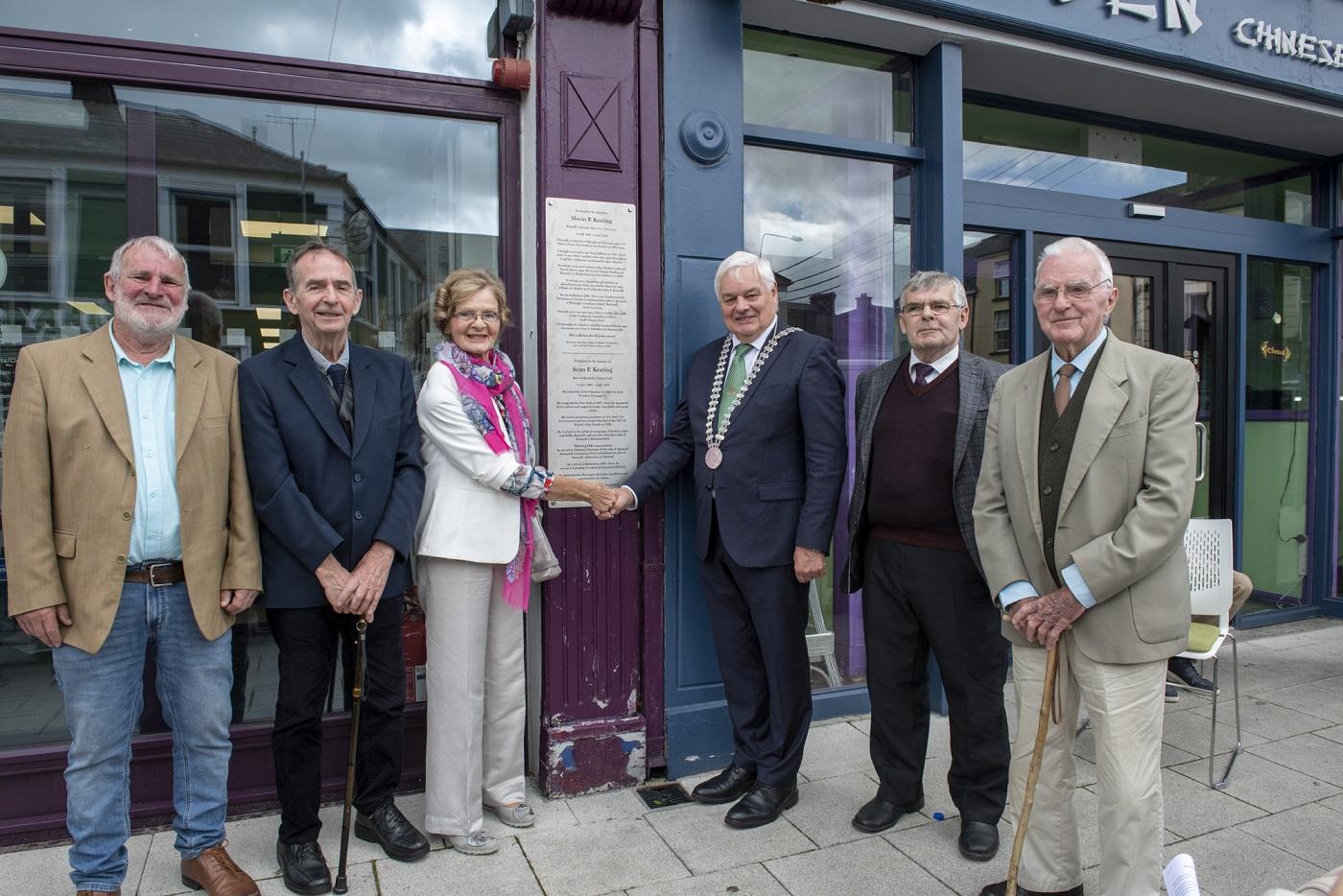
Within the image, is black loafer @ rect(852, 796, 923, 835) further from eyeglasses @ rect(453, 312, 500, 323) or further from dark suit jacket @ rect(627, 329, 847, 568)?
eyeglasses @ rect(453, 312, 500, 323)

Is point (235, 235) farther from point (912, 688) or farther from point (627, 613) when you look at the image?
point (912, 688)

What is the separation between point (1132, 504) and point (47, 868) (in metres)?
3.66

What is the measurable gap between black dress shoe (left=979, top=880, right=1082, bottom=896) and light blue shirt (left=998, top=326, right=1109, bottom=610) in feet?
2.91

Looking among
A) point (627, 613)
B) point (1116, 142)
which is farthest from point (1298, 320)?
point (627, 613)

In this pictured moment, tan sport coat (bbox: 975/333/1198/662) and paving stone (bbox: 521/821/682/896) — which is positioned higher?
tan sport coat (bbox: 975/333/1198/662)

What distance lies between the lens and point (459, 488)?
3.05m

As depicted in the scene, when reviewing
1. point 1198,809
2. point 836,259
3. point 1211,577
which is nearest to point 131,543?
point 836,259

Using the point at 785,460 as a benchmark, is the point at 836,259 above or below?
above

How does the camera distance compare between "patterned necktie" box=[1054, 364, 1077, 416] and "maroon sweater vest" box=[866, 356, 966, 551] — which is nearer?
"patterned necktie" box=[1054, 364, 1077, 416]

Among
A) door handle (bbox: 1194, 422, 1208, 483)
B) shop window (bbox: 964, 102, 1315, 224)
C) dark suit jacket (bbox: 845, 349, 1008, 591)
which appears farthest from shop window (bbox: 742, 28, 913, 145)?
door handle (bbox: 1194, 422, 1208, 483)

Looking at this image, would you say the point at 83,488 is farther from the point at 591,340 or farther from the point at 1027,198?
the point at 1027,198

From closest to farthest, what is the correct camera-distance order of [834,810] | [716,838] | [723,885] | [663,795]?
1. [723,885]
2. [716,838]
3. [834,810]
4. [663,795]

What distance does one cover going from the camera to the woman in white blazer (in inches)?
119

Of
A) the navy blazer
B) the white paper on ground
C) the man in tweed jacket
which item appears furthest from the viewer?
the man in tweed jacket
